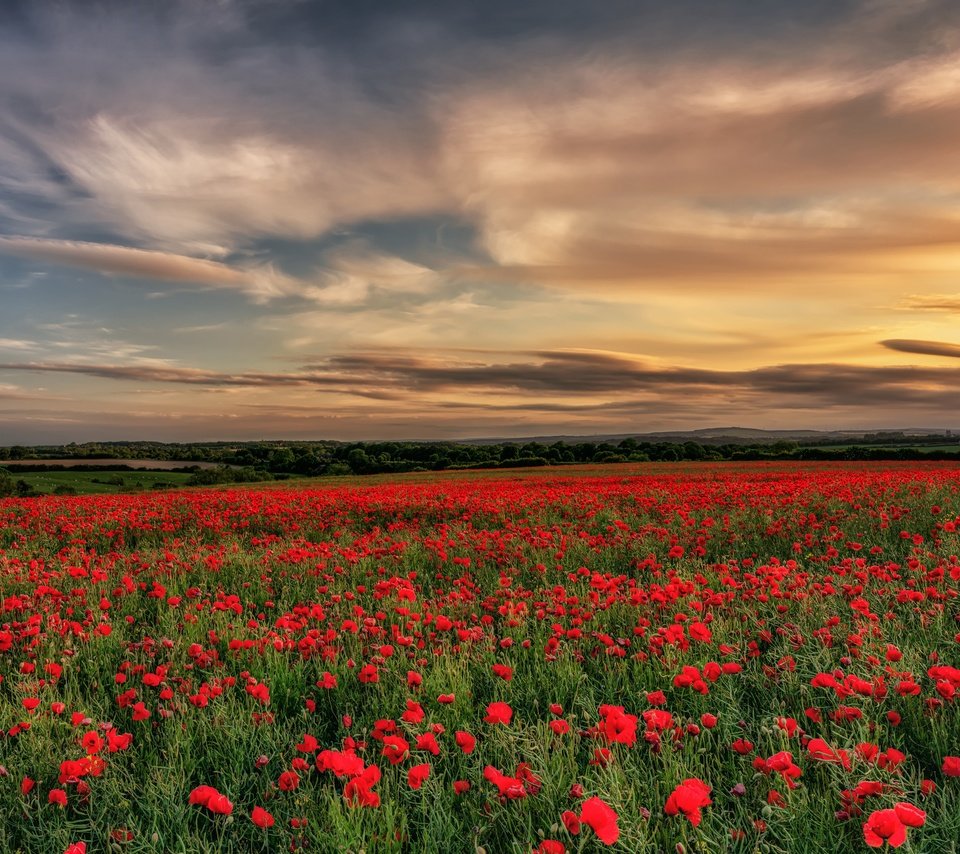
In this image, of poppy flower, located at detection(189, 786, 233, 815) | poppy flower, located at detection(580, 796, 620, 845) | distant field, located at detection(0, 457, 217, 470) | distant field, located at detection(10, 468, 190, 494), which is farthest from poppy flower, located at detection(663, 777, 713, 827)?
distant field, located at detection(0, 457, 217, 470)

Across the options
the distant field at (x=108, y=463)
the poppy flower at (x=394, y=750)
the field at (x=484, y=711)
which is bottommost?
the distant field at (x=108, y=463)

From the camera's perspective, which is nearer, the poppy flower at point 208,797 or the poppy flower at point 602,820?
the poppy flower at point 602,820

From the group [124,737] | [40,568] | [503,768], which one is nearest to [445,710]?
[503,768]

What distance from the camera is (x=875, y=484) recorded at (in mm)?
16766

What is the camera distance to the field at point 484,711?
309 cm

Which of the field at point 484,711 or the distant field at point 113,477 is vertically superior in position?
the field at point 484,711

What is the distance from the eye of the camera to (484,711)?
4.50m

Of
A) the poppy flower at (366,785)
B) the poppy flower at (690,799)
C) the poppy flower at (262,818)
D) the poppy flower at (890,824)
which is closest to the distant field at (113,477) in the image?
the poppy flower at (262,818)

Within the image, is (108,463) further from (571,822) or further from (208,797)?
(571,822)

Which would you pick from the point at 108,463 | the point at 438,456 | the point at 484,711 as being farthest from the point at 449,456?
the point at 484,711

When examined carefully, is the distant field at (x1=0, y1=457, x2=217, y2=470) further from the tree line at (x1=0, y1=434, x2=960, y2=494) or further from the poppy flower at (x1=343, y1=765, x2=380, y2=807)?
the poppy flower at (x1=343, y1=765, x2=380, y2=807)

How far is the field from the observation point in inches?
122

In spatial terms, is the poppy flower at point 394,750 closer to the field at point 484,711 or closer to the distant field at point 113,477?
the field at point 484,711

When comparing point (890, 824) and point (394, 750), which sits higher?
point (890, 824)
